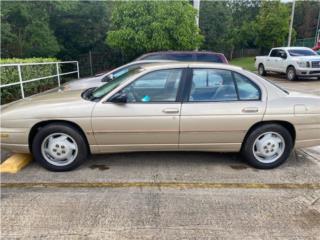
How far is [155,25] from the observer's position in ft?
44.3

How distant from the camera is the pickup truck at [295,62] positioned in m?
14.8

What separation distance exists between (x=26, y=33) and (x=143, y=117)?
16.9 meters

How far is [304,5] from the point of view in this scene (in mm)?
45250

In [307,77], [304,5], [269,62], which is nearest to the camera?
[307,77]

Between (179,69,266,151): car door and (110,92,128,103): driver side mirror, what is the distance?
0.79 metres

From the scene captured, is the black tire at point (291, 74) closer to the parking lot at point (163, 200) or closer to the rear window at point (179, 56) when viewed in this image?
the rear window at point (179, 56)

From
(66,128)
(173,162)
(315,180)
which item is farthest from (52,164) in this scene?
(315,180)

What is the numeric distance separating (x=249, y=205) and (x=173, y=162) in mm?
1453

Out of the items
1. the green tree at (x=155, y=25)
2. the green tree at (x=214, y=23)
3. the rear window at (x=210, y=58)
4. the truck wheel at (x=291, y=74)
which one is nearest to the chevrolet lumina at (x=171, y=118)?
the rear window at (x=210, y=58)

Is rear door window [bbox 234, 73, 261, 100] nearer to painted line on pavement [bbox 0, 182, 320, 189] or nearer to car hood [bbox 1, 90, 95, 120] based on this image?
painted line on pavement [bbox 0, 182, 320, 189]

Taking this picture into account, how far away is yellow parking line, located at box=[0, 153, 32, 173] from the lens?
4176 millimetres

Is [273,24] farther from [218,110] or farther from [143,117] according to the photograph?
[143,117]

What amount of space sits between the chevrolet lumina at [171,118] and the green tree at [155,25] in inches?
394

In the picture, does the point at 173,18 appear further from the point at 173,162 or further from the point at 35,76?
the point at 173,162
